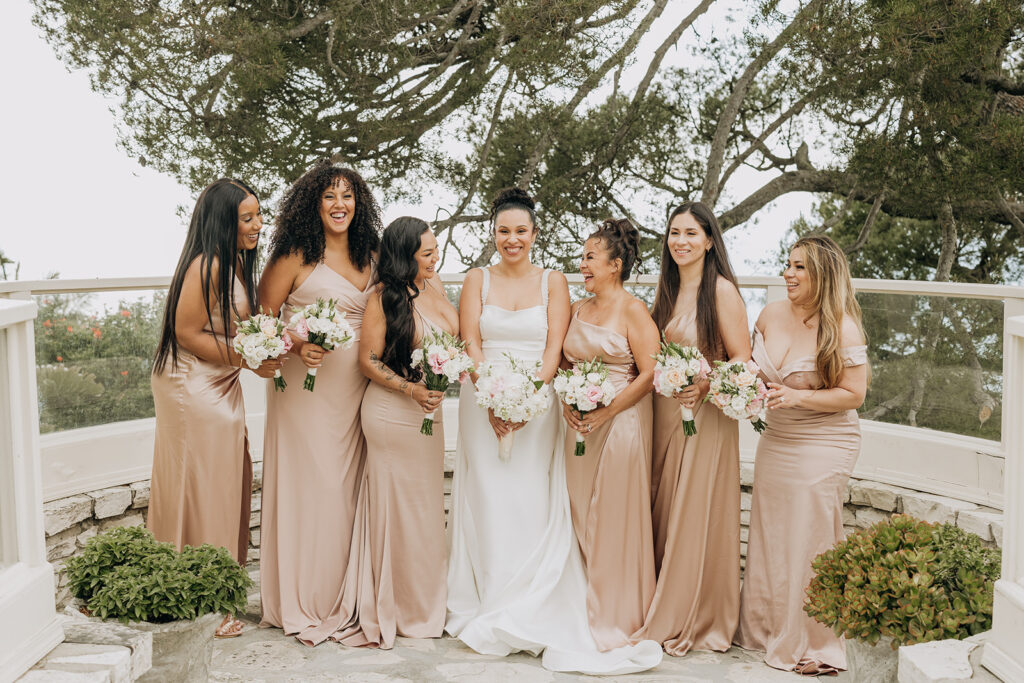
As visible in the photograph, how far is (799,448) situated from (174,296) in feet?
10.4

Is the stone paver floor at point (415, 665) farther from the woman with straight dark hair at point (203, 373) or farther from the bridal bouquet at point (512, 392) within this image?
the bridal bouquet at point (512, 392)

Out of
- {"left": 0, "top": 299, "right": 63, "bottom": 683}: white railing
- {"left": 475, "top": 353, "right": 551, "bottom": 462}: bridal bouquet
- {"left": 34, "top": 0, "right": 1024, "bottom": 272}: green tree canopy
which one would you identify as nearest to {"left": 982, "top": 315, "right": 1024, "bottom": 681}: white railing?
{"left": 475, "top": 353, "right": 551, "bottom": 462}: bridal bouquet

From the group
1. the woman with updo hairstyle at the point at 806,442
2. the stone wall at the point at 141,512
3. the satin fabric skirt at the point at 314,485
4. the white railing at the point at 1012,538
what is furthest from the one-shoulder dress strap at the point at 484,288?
the white railing at the point at 1012,538

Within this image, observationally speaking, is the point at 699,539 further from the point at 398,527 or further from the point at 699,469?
the point at 398,527

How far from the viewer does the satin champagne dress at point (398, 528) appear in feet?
16.0

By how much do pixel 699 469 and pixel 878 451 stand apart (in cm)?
183

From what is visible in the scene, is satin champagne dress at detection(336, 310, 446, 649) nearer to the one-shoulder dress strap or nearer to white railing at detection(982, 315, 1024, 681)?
the one-shoulder dress strap

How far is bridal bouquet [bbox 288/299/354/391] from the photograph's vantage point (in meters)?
4.52

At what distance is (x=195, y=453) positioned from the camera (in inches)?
184

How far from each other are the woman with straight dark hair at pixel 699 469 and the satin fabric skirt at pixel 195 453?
7.24 feet

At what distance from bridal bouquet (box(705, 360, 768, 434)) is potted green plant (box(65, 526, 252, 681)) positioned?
2251mm

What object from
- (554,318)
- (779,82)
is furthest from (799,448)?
(779,82)

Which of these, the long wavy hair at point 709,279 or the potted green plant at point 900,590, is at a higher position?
the long wavy hair at point 709,279

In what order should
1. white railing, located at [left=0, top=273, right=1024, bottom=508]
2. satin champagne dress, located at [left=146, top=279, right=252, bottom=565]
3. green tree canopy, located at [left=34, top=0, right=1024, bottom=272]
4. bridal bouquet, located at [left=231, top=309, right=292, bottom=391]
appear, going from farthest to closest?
green tree canopy, located at [left=34, top=0, right=1024, bottom=272] < white railing, located at [left=0, top=273, right=1024, bottom=508] < satin champagne dress, located at [left=146, top=279, right=252, bottom=565] < bridal bouquet, located at [left=231, top=309, right=292, bottom=391]
